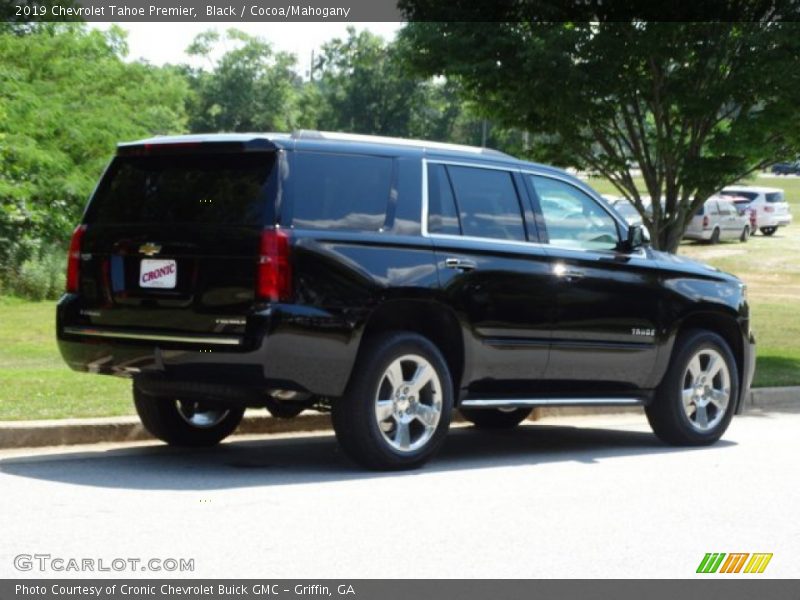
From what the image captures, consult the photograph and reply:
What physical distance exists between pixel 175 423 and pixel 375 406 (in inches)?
68.5

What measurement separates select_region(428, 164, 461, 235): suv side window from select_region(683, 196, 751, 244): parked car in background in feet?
121

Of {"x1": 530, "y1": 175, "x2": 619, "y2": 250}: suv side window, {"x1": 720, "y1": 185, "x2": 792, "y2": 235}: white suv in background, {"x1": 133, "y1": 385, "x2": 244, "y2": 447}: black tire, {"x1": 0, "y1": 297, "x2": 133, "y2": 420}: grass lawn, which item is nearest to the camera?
{"x1": 133, "y1": 385, "x2": 244, "y2": 447}: black tire

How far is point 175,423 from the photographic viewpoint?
1013cm

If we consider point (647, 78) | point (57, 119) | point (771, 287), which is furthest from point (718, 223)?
point (647, 78)

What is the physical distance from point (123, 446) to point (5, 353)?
630cm

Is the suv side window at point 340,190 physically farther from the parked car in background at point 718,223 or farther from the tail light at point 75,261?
the parked car in background at point 718,223

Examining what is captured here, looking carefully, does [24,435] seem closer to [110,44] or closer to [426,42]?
[426,42]

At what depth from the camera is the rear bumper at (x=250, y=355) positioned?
339 inches

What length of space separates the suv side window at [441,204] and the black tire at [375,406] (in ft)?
2.47

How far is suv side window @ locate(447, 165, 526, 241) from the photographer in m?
9.83

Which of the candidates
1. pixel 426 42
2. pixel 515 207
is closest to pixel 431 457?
pixel 515 207

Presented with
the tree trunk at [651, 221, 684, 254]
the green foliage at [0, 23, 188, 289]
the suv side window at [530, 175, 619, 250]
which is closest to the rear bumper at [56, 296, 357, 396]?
the suv side window at [530, 175, 619, 250]

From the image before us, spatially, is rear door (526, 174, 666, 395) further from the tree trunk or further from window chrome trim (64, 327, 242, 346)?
the tree trunk

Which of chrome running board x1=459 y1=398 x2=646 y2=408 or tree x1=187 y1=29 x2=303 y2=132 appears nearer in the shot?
chrome running board x1=459 y1=398 x2=646 y2=408
